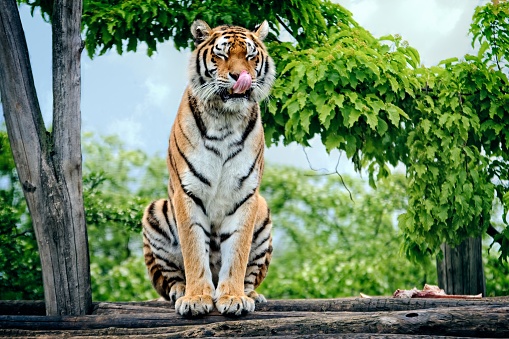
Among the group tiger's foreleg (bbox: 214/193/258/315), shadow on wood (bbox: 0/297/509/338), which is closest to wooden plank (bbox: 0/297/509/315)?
shadow on wood (bbox: 0/297/509/338)

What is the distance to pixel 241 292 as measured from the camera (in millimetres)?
4039

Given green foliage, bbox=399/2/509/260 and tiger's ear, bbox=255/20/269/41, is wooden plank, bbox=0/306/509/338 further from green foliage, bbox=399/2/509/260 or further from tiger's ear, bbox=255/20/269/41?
green foliage, bbox=399/2/509/260

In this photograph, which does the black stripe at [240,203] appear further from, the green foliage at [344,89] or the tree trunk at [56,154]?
the green foliage at [344,89]

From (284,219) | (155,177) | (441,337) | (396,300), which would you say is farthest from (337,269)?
(441,337)

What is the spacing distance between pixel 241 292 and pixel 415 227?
316 cm

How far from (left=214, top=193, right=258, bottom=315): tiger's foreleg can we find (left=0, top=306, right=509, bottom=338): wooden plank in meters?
0.15

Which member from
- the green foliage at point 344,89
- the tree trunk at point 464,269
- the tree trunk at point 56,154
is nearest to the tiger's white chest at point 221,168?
the tree trunk at point 56,154

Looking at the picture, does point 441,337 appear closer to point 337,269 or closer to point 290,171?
point 337,269

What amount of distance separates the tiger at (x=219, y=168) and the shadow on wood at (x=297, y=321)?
163 millimetres

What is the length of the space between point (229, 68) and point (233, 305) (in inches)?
52.1

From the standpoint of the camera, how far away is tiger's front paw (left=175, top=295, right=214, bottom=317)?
12.8 feet

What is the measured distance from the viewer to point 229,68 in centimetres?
417

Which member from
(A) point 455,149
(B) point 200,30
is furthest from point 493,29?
(B) point 200,30

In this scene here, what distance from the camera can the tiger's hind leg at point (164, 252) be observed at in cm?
449
